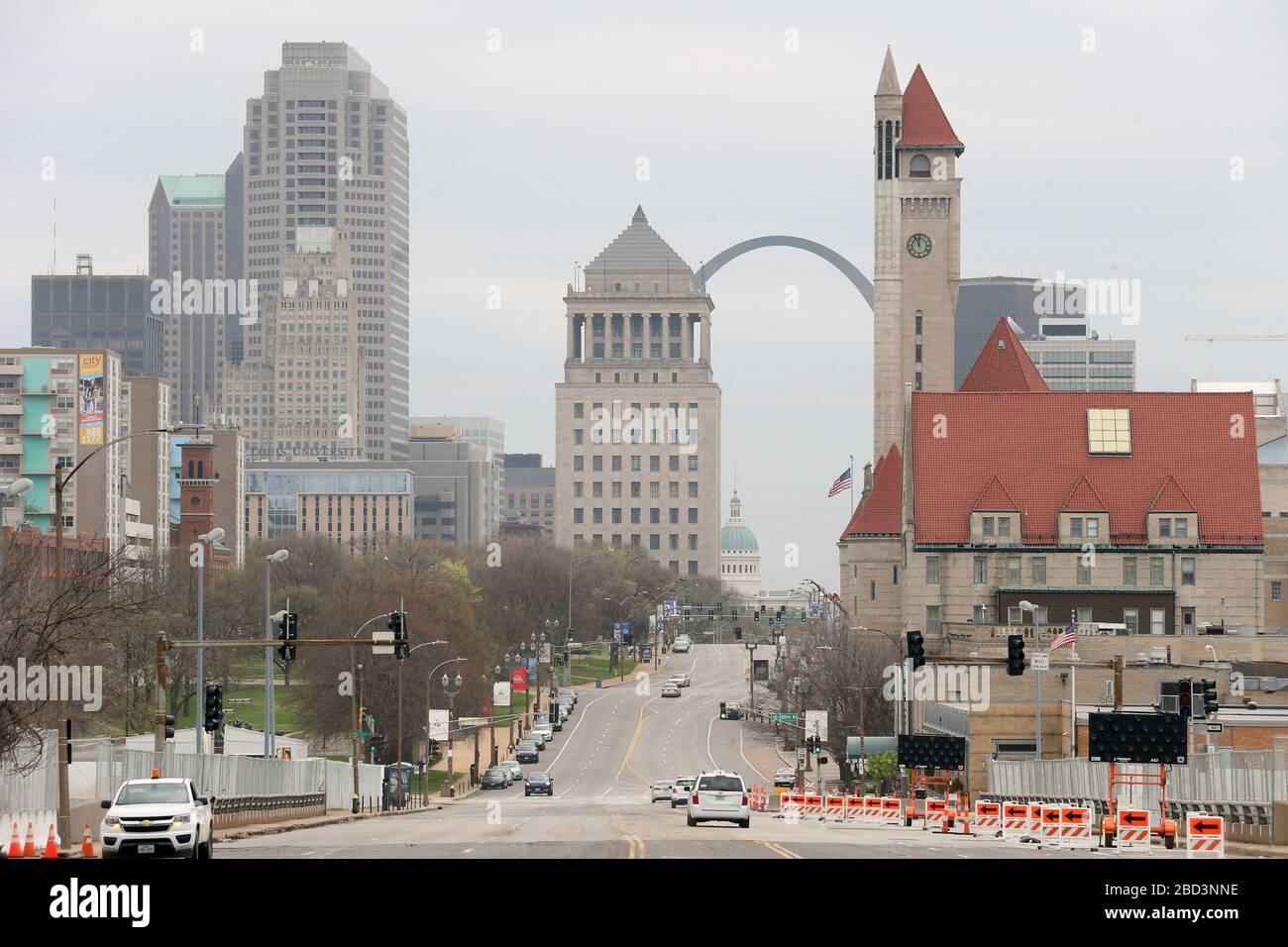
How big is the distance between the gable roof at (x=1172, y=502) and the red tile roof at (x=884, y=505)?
730 inches

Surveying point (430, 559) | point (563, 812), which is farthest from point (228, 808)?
point (430, 559)

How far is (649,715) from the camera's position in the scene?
146750 millimetres

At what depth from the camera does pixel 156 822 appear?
32.7m

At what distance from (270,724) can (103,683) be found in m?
23.5

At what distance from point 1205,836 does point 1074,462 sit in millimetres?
79404

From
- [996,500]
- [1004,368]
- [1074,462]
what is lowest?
[996,500]

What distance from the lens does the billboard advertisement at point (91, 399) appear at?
179000 millimetres

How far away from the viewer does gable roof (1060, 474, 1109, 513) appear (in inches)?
4424

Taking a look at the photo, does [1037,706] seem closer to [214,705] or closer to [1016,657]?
[1016,657]

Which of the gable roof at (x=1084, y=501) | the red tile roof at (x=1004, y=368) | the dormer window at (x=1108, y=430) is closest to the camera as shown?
the gable roof at (x=1084, y=501)

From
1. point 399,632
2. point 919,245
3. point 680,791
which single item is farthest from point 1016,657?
point 919,245

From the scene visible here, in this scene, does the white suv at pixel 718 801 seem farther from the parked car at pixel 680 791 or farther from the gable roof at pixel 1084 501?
the gable roof at pixel 1084 501

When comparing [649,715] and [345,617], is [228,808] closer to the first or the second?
[345,617]

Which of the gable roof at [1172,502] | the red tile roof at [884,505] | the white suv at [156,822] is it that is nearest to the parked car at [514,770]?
the red tile roof at [884,505]
